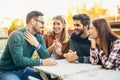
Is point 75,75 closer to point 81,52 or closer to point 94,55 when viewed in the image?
point 94,55

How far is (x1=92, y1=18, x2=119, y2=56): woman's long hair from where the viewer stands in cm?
204

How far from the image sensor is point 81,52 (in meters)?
2.51

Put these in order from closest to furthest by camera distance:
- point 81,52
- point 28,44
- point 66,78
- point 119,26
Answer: point 66,78 < point 28,44 < point 81,52 < point 119,26

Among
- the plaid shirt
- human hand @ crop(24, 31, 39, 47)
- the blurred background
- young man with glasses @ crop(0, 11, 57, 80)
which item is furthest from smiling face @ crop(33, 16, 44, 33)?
the blurred background

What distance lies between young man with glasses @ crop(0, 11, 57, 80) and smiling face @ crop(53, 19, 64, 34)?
45 centimetres

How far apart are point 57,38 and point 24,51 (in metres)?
0.75

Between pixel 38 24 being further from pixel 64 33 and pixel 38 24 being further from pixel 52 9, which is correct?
pixel 52 9

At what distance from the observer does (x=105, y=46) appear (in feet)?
6.66

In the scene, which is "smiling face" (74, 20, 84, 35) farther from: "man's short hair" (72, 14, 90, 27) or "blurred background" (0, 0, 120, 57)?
"blurred background" (0, 0, 120, 57)

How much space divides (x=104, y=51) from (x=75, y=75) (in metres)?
0.49

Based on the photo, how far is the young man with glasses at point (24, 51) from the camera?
6.83 ft

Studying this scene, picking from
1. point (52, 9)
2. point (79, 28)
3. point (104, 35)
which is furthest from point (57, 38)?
point (52, 9)

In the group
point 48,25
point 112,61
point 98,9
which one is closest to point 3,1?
point 48,25

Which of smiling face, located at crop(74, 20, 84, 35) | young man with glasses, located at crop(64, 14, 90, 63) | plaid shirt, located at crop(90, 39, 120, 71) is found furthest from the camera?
smiling face, located at crop(74, 20, 84, 35)
